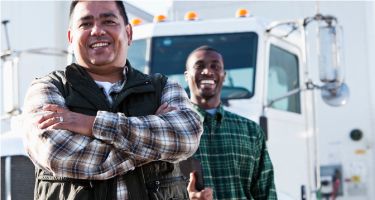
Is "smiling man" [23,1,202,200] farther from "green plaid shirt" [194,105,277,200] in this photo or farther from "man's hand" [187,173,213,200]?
"green plaid shirt" [194,105,277,200]

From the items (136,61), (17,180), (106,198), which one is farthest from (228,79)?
(106,198)

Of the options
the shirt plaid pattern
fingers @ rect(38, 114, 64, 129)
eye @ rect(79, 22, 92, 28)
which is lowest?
the shirt plaid pattern

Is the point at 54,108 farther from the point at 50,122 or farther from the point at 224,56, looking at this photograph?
the point at 224,56

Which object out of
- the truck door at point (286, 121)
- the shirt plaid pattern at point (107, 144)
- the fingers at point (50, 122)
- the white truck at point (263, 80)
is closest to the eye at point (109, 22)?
the shirt plaid pattern at point (107, 144)

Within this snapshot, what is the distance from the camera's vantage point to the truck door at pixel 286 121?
4375mm

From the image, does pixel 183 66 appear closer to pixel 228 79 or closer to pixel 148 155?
pixel 228 79

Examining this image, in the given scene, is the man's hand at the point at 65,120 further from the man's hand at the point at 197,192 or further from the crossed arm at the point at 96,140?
the man's hand at the point at 197,192

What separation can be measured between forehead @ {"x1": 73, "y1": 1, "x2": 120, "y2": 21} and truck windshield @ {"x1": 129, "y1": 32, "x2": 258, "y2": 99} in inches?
84.9

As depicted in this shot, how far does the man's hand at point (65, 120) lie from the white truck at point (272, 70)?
2250mm

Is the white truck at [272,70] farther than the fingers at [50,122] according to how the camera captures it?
Yes

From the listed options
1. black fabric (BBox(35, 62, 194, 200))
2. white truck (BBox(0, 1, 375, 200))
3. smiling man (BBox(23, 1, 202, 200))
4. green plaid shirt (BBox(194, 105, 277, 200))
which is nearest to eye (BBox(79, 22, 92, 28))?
smiling man (BBox(23, 1, 202, 200))

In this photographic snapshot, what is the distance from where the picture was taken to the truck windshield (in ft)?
14.2

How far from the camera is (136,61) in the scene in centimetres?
454

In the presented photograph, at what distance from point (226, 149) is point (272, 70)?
1.55m
